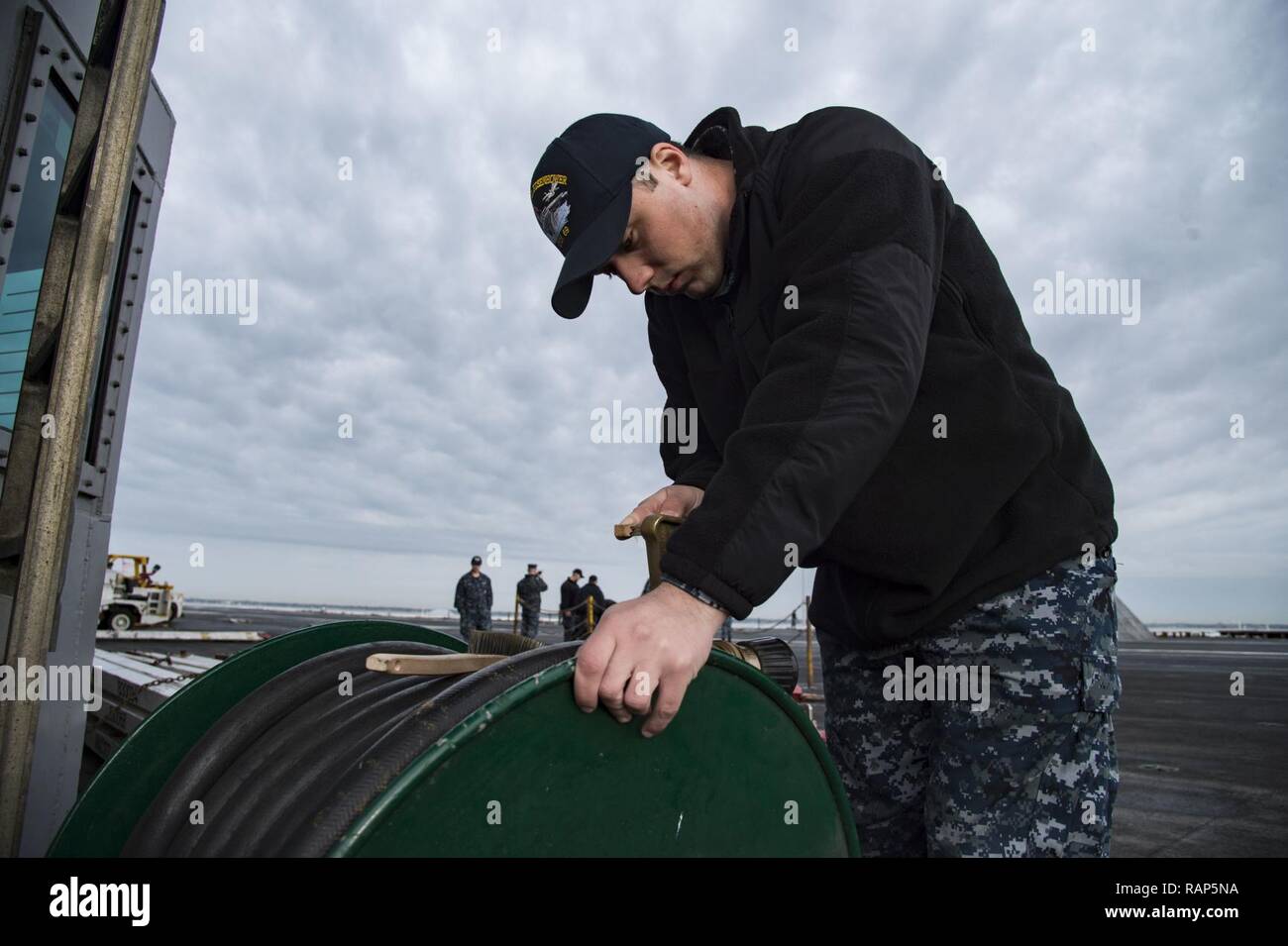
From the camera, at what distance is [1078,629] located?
1.73 metres

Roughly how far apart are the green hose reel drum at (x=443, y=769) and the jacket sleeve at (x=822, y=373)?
0.24 meters

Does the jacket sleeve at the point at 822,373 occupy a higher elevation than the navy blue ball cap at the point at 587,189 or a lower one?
lower

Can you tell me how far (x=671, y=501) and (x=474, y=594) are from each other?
17.9m

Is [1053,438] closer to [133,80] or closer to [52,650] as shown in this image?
[133,80]

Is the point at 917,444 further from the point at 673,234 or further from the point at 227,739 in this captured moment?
the point at 227,739

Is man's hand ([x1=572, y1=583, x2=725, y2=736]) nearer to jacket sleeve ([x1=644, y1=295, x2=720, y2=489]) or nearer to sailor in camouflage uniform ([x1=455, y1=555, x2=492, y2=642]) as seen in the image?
jacket sleeve ([x1=644, y1=295, x2=720, y2=489])

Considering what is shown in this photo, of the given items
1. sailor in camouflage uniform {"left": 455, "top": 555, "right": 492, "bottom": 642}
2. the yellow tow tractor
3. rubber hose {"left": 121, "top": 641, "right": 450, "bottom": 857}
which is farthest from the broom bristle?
the yellow tow tractor

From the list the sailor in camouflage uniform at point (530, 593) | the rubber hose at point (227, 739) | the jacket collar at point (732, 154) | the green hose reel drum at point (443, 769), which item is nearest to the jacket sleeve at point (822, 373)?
the jacket collar at point (732, 154)

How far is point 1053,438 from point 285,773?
163 cm

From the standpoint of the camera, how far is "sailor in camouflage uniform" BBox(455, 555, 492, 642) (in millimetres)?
19062

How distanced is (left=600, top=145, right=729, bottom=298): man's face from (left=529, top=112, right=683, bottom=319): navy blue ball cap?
5cm

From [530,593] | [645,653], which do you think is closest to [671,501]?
[645,653]

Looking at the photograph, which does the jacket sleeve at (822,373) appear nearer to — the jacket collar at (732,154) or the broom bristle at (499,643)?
the jacket collar at (732,154)

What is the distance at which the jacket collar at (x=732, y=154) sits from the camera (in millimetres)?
1712
